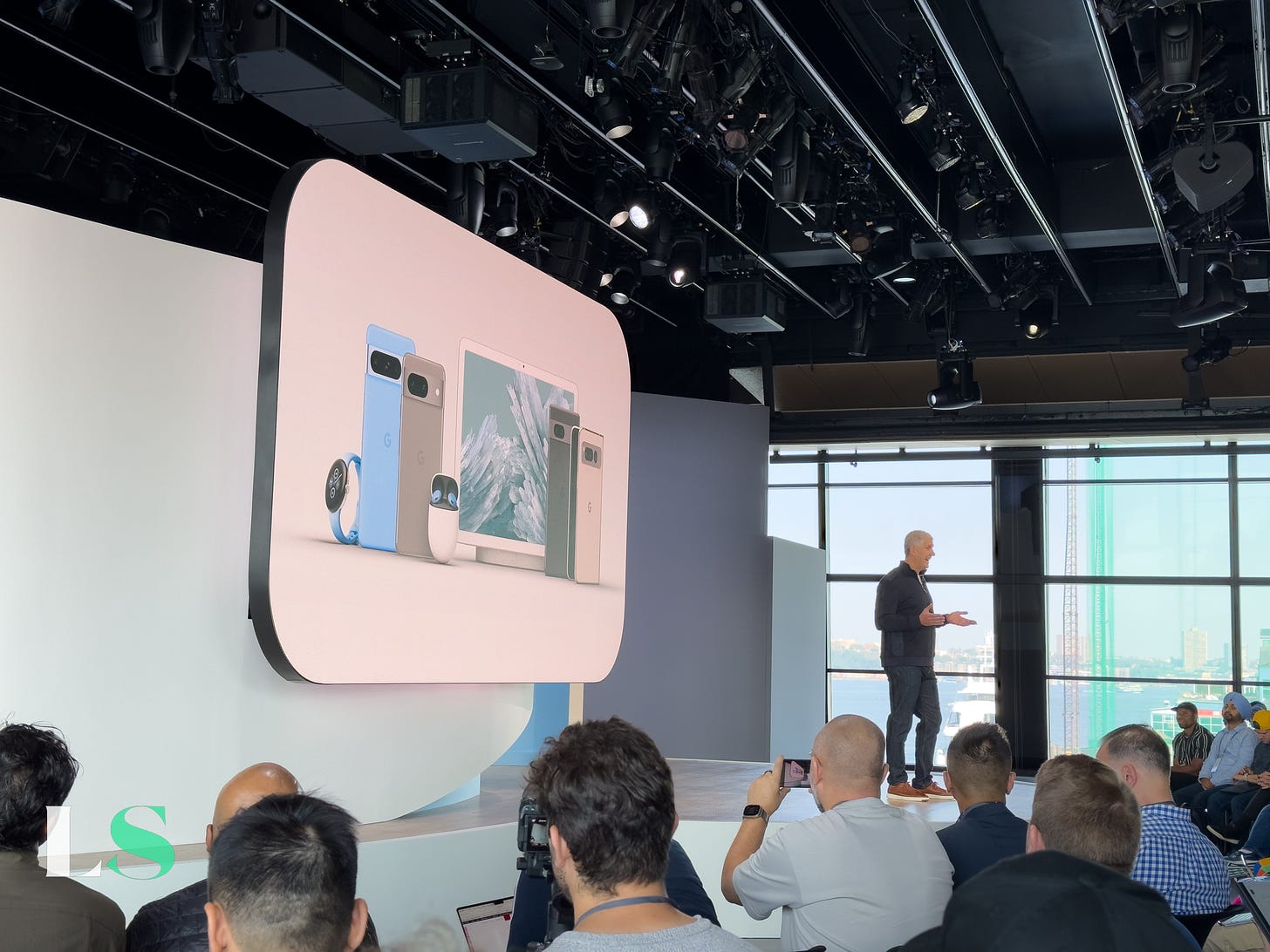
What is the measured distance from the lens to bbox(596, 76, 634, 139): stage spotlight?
495 centimetres

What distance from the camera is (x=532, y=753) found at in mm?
7023

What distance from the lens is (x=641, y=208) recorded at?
6.11 meters

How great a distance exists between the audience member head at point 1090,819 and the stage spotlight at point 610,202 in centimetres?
429

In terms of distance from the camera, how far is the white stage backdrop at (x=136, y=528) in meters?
3.55

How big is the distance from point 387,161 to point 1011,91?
3.34m

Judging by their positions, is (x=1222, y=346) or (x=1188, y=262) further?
(x=1222, y=346)

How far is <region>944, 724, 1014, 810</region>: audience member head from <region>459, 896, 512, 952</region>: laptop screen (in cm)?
132

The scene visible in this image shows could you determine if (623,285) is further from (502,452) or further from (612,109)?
(502,452)

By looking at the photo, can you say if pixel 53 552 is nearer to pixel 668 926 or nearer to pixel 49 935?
pixel 49 935

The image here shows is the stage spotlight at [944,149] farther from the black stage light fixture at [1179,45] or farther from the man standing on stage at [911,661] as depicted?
the man standing on stage at [911,661]

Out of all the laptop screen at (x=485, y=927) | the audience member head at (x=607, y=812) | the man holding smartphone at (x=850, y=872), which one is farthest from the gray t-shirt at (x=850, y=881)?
the laptop screen at (x=485, y=927)

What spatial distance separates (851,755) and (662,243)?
14.5 ft

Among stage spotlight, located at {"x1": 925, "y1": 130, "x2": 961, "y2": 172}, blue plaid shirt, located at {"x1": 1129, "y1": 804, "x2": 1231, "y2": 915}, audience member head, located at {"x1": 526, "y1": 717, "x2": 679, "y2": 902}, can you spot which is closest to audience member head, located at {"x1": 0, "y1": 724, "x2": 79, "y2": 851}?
audience member head, located at {"x1": 526, "y1": 717, "x2": 679, "y2": 902}

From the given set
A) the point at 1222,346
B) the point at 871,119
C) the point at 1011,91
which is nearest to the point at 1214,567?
the point at 1222,346
